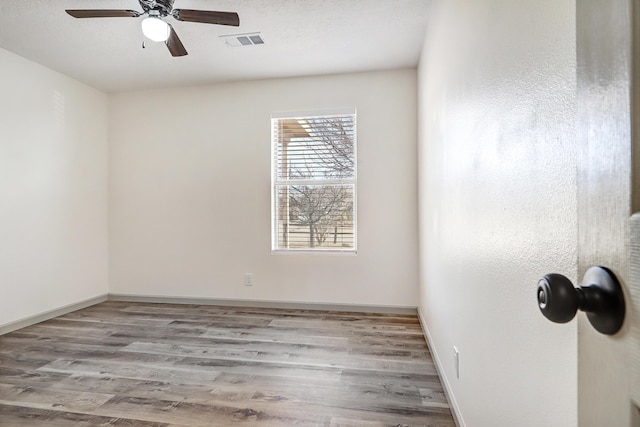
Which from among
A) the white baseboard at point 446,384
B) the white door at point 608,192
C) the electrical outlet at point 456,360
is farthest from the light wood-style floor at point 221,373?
the white door at point 608,192

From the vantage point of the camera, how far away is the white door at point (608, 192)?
1.01 ft

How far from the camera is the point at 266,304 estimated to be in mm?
3691

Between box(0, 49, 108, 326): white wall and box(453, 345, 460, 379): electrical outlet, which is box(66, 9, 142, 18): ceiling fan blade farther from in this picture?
box(453, 345, 460, 379): electrical outlet

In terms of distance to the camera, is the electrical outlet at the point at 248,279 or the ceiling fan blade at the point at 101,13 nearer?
the ceiling fan blade at the point at 101,13

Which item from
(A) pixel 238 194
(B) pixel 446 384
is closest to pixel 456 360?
(B) pixel 446 384

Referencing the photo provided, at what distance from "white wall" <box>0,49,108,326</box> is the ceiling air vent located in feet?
6.76

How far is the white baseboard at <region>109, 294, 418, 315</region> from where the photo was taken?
136 inches

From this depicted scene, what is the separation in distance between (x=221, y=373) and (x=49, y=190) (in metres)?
2.76

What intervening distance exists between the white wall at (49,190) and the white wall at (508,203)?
12.4 feet

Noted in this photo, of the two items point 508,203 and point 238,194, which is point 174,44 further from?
point 508,203

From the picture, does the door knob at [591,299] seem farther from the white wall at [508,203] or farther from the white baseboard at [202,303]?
the white baseboard at [202,303]

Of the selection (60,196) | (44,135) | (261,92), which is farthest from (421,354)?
(44,135)

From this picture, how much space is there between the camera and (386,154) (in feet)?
11.4

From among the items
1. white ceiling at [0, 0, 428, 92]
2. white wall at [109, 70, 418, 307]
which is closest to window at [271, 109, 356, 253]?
white wall at [109, 70, 418, 307]
